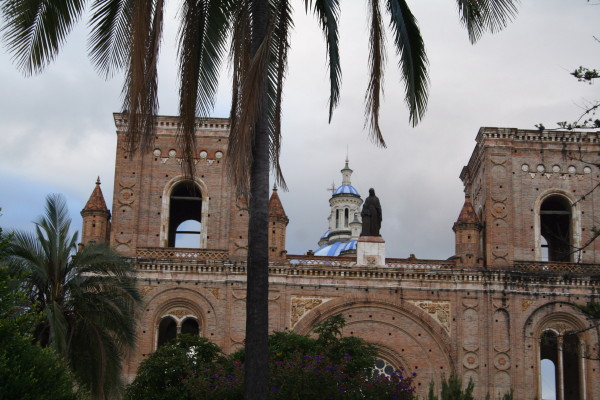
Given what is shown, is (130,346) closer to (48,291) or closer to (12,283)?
(48,291)

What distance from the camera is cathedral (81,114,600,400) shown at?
3209cm

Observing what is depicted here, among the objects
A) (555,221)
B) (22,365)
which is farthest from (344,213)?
(22,365)

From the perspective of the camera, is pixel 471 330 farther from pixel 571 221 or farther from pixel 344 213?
pixel 344 213

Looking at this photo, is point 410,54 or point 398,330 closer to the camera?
point 410,54

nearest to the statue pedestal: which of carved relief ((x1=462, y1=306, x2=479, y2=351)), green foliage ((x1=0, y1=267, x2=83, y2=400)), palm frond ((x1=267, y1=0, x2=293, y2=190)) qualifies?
carved relief ((x1=462, y1=306, x2=479, y2=351))

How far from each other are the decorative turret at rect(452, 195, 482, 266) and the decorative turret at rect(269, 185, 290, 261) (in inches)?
244

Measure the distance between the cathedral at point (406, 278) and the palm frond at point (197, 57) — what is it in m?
17.2

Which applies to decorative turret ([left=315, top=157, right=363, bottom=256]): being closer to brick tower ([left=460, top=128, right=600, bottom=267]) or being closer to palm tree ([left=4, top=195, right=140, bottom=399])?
brick tower ([left=460, top=128, right=600, bottom=267])

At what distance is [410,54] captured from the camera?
14.2m

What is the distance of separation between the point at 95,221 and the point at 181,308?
4415mm

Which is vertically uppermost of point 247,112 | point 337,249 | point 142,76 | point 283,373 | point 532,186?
point 337,249

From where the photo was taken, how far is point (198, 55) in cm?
1456

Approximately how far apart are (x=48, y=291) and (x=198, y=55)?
33.7 ft

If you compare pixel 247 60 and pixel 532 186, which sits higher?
pixel 532 186
